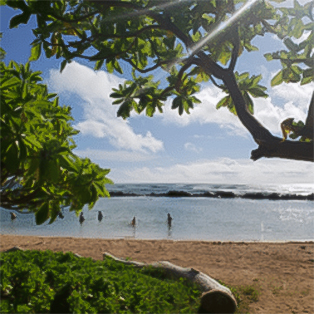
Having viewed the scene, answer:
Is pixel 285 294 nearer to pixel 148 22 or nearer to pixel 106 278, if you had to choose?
pixel 106 278

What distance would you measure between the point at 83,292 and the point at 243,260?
23.9 feet

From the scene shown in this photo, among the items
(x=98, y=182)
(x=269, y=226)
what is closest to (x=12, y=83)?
(x=98, y=182)

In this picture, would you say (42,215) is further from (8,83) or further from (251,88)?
(251,88)

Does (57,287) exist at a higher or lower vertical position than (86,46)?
lower

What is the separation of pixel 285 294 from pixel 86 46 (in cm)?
663

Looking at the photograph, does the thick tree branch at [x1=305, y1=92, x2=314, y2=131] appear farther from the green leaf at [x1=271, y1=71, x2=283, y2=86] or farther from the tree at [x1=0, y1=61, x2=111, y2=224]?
the tree at [x1=0, y1=61, x2=111, y2=224]

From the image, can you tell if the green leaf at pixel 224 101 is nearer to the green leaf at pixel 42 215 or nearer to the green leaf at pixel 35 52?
the green leaf at pixel 35 52

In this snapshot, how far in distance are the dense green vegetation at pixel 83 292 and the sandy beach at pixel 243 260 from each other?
2030mm

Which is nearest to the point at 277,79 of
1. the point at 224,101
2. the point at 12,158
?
the point at 224,101

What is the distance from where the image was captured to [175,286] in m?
5.93

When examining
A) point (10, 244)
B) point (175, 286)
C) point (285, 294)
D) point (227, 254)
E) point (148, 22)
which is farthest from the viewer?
point (10, 244)

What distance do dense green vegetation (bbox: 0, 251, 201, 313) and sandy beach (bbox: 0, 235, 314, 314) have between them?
203 cm

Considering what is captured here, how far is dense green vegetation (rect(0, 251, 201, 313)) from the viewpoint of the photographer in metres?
4.83

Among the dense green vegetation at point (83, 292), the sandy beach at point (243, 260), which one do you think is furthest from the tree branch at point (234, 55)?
the sandy beach at point (243, 260)
